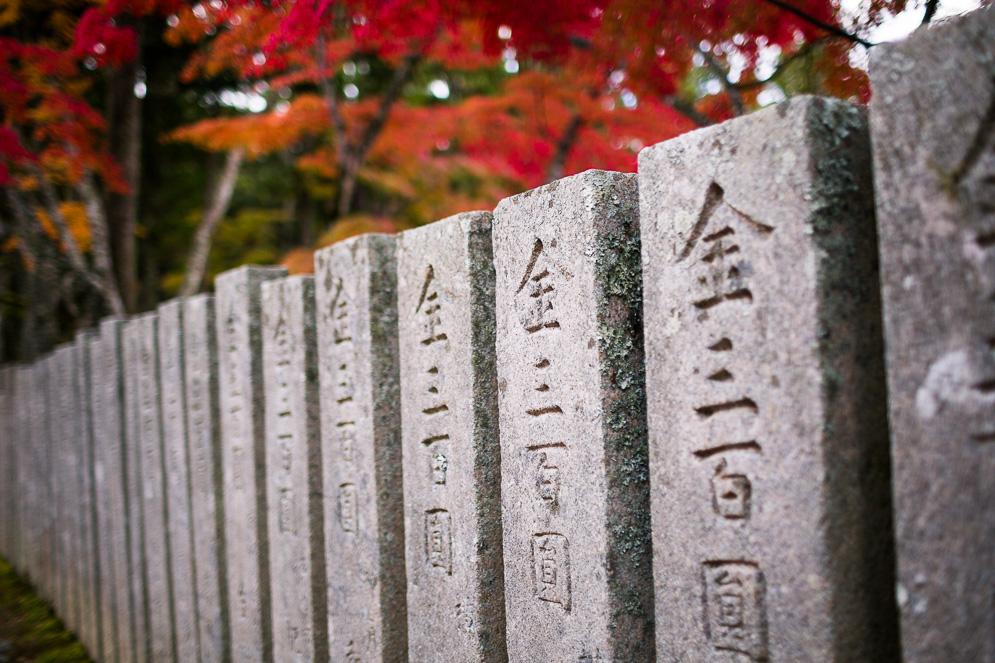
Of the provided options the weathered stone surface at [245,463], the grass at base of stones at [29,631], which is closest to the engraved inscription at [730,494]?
the weathered stone surface at [245,463]

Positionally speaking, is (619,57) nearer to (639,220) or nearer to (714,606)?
(639,220)

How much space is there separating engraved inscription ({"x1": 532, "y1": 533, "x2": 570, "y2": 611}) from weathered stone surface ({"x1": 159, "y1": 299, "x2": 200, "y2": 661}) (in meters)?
2.49

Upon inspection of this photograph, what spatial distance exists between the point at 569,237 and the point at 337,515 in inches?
55.3

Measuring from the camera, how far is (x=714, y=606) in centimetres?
123

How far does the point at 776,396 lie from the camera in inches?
44.8

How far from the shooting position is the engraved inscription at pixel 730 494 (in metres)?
1.19

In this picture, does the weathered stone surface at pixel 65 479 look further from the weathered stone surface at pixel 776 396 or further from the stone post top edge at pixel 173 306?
the weathered stone surface at pixel 776 396

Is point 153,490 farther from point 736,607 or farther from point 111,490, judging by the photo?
point 736,607

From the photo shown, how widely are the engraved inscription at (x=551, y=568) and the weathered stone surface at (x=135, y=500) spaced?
3261mm

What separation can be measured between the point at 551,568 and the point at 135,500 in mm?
3481

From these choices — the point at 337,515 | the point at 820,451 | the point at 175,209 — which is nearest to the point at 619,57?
the point at 337,515

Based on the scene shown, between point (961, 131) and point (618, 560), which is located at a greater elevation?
point (961, 131)

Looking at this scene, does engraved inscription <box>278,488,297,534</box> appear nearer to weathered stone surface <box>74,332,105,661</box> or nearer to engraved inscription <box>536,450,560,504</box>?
engraved inscription <box>536,450,560,504</box>

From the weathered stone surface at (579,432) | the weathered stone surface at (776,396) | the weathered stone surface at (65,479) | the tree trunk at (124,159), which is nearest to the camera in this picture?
the weathered stone surface at (776,396)
